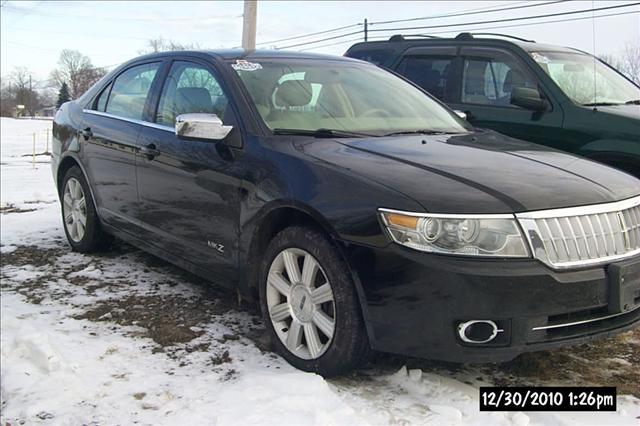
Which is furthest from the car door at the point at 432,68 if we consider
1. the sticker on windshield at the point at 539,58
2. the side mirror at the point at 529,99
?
the side mirror at the point at 529,99

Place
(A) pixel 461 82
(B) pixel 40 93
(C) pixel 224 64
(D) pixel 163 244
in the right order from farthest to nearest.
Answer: (B) pixel 40 93 < (A) pixel 461 82 < (D) pixel 163 244 < (C) pixel 224 64

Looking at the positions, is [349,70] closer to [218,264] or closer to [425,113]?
[425,113]

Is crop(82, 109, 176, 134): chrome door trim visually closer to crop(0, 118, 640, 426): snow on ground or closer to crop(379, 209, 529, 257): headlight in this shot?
crop(0, 118, 640, 426): snow on ground

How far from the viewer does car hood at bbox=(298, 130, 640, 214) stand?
2602 mm

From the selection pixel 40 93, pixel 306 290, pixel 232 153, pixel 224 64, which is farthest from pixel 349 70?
pixel 40 93

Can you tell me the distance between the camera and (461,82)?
5.90 meters

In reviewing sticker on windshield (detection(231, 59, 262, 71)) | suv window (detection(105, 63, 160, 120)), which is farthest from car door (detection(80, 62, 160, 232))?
sticker on windshield (detection(231, 59, 262, 71))

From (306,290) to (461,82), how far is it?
360cm

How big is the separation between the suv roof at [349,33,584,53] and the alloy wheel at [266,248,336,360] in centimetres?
355

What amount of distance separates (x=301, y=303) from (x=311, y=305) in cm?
10

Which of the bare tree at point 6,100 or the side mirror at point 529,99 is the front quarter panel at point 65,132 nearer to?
the side mirror at point 529,99

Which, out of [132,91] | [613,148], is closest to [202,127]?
[132,91]

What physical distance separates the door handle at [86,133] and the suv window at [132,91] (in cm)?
23

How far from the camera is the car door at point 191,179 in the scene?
11.4 ft
